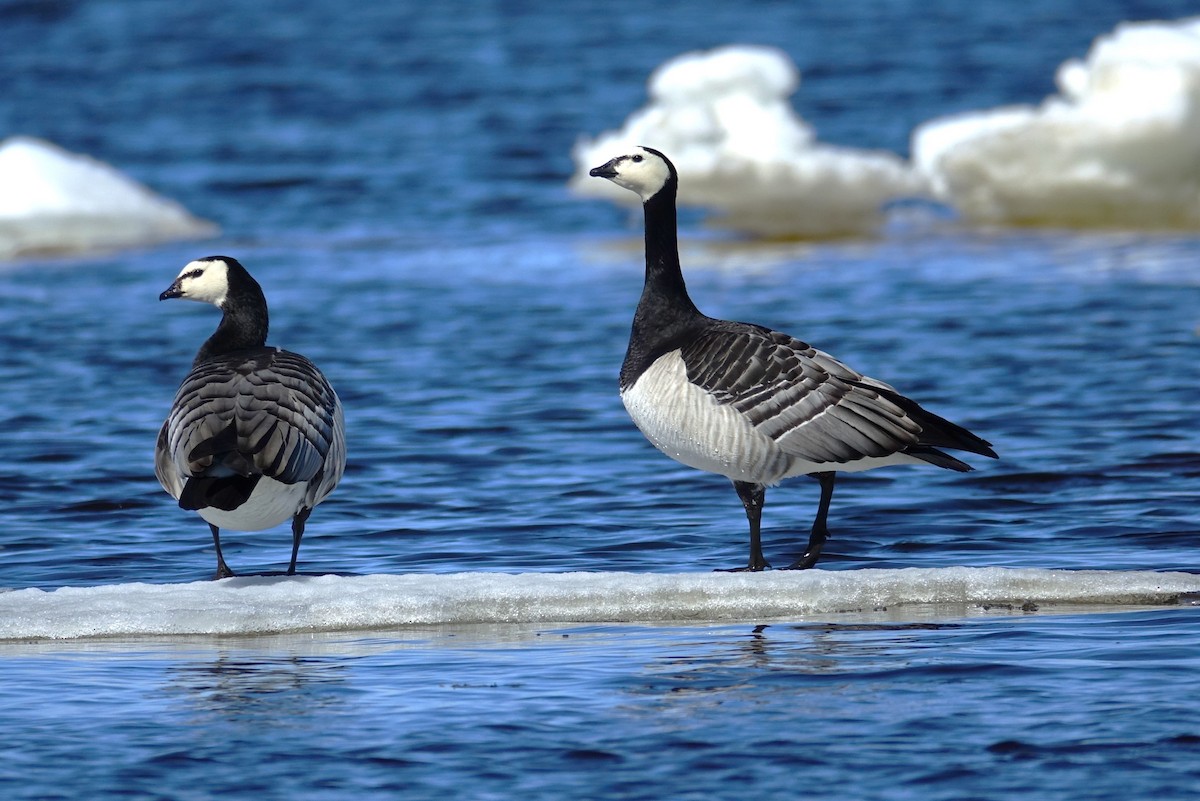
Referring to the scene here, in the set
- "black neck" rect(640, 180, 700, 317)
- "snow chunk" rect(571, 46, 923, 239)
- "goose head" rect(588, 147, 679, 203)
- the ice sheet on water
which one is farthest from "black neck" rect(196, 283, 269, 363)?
"snow chunk" rect(571, 46, 923, 239)

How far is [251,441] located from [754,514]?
2.58 m

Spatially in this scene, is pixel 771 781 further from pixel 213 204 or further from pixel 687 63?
pixel 213 204

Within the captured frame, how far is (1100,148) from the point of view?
2116cm

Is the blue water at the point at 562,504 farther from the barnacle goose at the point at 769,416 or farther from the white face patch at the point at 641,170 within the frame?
the white face patch at the point at 641,170

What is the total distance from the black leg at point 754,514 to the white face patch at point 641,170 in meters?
1.86

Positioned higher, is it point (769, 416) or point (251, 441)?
point (769, 416)

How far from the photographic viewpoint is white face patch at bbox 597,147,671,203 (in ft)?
32.2

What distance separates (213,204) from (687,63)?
8.84 metres

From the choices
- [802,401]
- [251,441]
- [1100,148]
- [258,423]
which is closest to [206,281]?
[258,423]

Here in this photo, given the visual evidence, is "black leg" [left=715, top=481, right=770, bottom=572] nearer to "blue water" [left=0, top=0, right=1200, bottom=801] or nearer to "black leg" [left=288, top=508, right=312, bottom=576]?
"blue water" [left=0, top=0, right=1200, bottom=801]

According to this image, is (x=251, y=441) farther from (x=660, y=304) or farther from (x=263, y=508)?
(x=660, y=304)

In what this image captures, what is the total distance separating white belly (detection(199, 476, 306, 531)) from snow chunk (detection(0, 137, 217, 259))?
52.5 feet

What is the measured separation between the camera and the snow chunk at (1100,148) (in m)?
20.5

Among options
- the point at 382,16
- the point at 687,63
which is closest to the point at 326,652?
the point at 687,63
